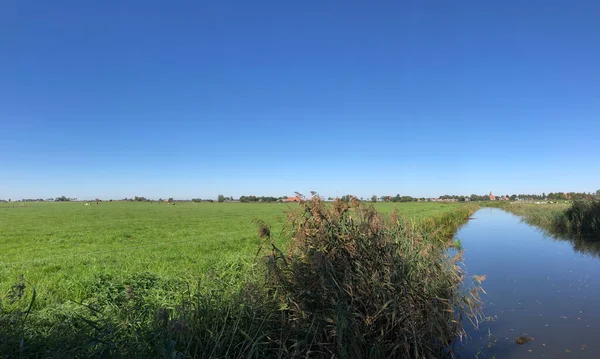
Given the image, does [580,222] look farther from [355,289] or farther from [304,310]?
[304,310]

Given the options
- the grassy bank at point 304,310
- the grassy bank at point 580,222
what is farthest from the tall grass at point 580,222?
the grassy bank at point 304,310

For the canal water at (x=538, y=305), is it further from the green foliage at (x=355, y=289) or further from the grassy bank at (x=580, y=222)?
the grassy bank at (x=580, y=222)

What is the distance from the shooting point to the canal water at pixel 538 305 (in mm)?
7041

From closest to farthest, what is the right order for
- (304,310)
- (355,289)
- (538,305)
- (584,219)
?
(304,310) < (355,289) < (538,305) < (584,219)

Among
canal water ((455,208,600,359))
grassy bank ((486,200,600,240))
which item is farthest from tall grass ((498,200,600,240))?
canal water ((455,208,600,359))

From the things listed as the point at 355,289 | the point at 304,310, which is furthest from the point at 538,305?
the point at 304,310

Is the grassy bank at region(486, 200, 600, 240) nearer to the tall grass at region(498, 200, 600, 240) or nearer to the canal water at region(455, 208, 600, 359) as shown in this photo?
the tall grass at region(498, 200, 600, 240)

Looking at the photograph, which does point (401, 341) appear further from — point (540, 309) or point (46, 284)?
point (46, 284)

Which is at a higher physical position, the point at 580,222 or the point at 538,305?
the point at 580,222

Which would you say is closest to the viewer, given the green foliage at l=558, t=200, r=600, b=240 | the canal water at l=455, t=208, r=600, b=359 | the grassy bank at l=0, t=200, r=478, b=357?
the grassy bank at l=0, t=200, r=478, b=357

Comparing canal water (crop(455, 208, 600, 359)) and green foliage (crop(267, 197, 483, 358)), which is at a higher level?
green foliage (crop(267, 197, 483, 358))

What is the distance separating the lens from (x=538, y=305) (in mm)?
9750

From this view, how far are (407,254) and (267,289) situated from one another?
2407mm

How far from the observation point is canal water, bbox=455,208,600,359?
277 inches
